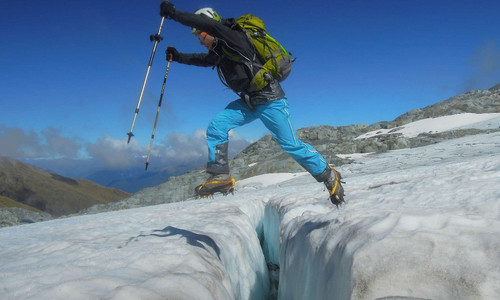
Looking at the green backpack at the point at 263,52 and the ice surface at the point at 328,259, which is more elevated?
the green backpack at the point at 263,52

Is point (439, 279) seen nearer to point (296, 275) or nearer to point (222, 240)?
point (296, 275)

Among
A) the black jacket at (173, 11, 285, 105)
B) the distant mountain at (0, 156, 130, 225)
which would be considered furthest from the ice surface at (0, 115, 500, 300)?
the distant mountain at (0, 156, 130, 225)

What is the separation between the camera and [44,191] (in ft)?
517

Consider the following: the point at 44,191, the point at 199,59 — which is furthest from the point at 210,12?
the point at 44,191

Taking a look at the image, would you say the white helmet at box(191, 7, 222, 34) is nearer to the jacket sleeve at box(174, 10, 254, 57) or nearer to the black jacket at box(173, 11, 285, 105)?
the black jacket at box(173, 11, 285, 105)

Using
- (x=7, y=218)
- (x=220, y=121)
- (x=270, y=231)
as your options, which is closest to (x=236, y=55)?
(x=220, y=121)

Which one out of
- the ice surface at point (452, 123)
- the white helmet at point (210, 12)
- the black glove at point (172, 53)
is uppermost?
the ice surface at point (452, 123)

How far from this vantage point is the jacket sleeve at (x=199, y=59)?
4.54 meters

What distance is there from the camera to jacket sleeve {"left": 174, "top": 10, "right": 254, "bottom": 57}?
3.66 metres

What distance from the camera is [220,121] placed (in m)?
4.45

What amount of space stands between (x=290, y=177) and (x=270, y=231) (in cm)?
1105

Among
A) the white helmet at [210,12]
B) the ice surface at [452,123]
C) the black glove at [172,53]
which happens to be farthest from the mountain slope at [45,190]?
the white helmet at [210,12]

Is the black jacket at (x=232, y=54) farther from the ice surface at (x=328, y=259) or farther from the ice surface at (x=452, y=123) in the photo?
the ice surface at (x=452, y=123)

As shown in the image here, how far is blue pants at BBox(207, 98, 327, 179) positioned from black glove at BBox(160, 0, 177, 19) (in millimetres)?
1470
